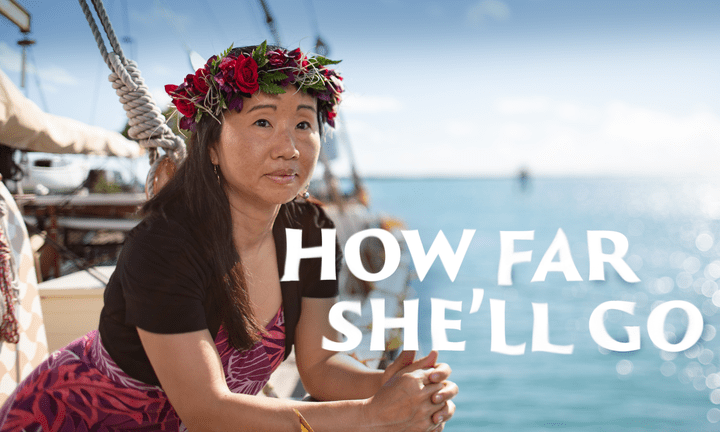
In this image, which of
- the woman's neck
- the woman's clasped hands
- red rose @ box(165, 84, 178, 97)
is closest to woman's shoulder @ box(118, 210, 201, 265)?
the woman's neck

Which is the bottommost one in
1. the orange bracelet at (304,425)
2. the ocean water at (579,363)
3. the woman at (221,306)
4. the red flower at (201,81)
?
the ocean water at (579,363)

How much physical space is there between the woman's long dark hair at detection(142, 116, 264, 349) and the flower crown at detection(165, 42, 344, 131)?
3.1 inches

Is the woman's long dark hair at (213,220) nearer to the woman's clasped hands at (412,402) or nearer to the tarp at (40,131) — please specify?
the woman's clasped hands at (412,402)

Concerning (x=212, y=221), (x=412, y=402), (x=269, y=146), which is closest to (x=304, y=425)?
(x=412, y=402)

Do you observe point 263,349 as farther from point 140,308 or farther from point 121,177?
point 121,177

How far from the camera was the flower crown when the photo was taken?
1.56 meters

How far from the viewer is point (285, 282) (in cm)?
180

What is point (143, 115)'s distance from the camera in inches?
75.3

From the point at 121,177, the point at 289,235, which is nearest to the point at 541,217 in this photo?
the point at 121,177

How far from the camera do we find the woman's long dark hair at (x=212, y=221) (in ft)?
5.07

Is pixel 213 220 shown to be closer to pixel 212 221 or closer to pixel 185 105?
pixel 212 221

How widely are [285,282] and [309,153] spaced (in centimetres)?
46

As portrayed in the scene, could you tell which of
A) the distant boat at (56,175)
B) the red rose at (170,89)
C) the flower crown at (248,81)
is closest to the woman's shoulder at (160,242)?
the flower crown at (248,81)

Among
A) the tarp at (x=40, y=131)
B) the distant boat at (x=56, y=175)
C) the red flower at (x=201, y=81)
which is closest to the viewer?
the red flower at (x=201, y=81)
